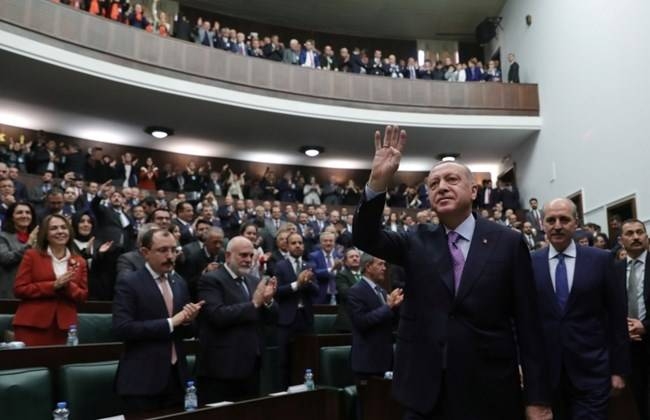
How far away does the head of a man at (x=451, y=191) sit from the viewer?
1686 millimetres

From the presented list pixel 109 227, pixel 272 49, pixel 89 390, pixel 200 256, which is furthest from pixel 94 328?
pixel 272 49

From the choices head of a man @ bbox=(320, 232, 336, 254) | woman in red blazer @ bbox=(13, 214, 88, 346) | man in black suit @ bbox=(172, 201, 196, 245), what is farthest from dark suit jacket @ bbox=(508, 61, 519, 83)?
woman in red blazer @ bbox=(13, 214, 88, 346)

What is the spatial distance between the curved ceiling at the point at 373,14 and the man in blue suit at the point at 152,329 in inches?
433

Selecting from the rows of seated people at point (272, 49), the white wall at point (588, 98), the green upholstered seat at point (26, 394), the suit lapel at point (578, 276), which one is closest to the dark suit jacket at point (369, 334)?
the suit lapel at point (578, 276)

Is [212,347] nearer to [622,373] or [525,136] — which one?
[622,373]

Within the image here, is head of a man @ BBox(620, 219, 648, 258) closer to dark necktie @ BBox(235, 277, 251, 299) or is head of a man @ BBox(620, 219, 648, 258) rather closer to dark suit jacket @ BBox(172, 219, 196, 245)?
dark necktie @ BBox(235, 277, 251, 299)

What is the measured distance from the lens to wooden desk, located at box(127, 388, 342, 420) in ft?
6.42

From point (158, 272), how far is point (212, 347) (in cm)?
48

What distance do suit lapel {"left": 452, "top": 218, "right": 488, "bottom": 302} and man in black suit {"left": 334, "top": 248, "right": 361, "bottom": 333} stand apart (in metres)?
2.26

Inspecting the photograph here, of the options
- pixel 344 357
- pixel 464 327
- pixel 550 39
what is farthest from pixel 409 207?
pixel 464 327

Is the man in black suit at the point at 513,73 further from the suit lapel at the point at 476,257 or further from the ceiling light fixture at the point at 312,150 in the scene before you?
the suit lapel at the point at 476,257

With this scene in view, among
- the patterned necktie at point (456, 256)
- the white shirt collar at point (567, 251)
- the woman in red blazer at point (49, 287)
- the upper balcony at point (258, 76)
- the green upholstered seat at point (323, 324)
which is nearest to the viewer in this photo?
the patterned necktie at point (456, 256)

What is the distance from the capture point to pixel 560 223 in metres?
2.38

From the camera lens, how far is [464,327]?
155 cm
